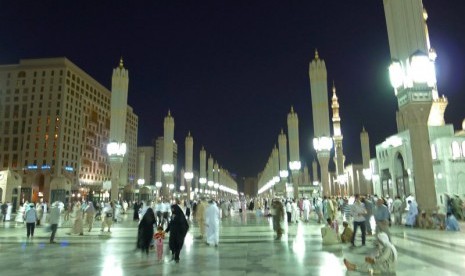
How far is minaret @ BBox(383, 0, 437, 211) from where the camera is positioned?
58.0ft

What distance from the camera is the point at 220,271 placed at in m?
8.73

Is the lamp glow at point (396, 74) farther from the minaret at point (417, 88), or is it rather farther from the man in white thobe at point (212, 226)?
the man in white thobe at point (212, 226)

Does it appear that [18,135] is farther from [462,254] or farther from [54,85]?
[462,254]

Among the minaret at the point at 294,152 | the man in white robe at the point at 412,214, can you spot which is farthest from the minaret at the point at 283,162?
the man in white robe at the point at 412,214

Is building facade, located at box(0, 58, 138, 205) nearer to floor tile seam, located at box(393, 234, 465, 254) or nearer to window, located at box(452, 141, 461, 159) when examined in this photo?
window, located at box(452, 141, 461, 159)

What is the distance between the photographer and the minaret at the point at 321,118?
2857 centimetres

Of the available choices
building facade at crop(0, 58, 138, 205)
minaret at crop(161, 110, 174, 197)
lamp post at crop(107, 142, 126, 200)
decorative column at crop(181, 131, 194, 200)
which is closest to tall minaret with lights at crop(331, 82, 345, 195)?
decorative column at crop(181, 131, 194, 200)

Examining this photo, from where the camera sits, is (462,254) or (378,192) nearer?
(462,254)

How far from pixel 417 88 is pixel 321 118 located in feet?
36.7

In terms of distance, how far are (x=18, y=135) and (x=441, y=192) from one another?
83251mm

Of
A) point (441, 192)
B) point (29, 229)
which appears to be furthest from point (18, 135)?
point (441, 192)

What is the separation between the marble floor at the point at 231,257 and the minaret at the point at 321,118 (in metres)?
13.5

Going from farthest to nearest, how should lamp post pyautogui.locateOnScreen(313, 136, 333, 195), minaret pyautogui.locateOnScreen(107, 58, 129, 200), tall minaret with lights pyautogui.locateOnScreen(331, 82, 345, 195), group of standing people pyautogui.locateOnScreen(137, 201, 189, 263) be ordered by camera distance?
1. tall minaret with lights pyautogui.locateOnScreen(331, 82, 345, 195)
2. lamp post pyautogui.locateOnScreen(313, 136, 333, 195)
3. minaret pyautogui.locateOnScreen(107, 58, 129, 200)
4. group of standing people pyautogui.locateOnScreen(137, 201, 189, 263)

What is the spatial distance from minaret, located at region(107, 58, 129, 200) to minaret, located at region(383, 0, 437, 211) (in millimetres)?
19118
